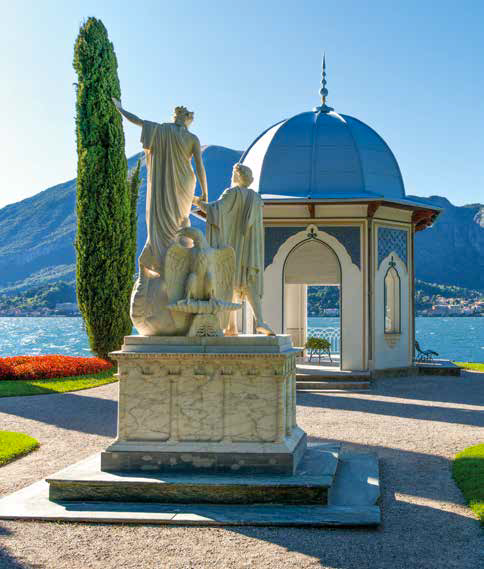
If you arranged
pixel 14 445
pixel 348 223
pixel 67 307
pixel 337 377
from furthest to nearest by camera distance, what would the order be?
Answer: pixel 67 307, pixel 348 223, pixel 337 377, pixel 14 445

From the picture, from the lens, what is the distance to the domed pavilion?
669 inches

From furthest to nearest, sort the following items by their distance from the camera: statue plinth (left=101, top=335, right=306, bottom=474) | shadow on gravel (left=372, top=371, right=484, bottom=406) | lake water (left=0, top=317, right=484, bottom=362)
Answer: lake water (left=0, top=317, right=484, bottom=362)
shadow on gravel (left=372, top=371, right=484, bottom=406)
statue plinth (left=101, top=335, right=306, bottom=474)

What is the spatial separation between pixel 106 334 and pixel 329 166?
8384 millimetres

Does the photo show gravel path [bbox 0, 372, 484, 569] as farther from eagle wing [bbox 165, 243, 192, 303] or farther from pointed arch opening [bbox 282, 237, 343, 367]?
pointed arch opening [bbox 282, 237, 343, 367]

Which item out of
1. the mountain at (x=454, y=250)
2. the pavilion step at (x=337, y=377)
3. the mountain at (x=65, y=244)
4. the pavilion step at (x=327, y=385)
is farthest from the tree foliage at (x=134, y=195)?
the mountain at (x=454, y=250)

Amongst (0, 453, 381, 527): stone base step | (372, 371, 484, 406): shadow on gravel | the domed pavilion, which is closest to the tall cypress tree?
the domed pavilion

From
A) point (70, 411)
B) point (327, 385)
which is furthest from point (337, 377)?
point (70, 411)

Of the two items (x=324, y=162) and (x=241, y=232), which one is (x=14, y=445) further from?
(x=324, y=162)

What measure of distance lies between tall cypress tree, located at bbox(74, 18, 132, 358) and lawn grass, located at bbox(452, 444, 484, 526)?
13.7 metres

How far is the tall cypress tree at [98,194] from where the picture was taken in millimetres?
20281

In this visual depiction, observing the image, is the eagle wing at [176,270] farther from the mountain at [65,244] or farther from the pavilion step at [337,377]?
the mountain at [65,244]

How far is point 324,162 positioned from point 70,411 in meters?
9.06

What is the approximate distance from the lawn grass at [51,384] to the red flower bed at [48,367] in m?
0.32

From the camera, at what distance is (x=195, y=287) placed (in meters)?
7.08
